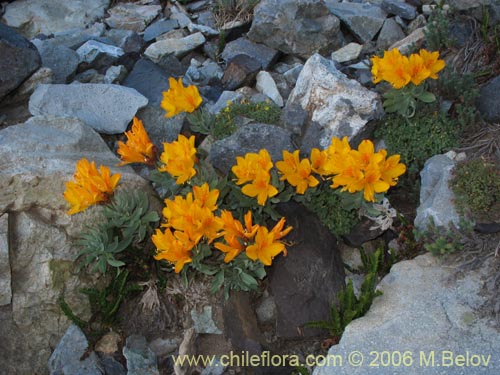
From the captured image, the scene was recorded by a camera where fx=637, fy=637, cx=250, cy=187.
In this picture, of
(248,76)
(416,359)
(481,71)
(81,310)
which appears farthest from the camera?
(248,76)

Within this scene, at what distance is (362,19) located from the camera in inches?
278

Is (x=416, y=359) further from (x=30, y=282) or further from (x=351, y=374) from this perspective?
(x=30, y=282)

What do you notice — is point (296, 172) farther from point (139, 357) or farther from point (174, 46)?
point (174, 46)

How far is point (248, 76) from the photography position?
21.3 ft

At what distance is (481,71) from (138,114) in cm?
316

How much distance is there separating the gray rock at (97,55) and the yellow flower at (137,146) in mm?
2240

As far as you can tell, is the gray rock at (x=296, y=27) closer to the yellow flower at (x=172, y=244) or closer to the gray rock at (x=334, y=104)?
the gray rock at (x=334, y=104)

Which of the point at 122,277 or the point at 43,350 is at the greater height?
the point at 122,277

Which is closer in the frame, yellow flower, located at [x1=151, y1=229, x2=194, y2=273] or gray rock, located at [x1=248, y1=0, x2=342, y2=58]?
yellow flower, located at [x1=151, y1=229, x2=194, y2=273]

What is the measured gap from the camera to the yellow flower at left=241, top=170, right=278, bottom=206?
4.41 meters

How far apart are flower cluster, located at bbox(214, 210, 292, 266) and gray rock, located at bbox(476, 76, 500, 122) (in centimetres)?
225

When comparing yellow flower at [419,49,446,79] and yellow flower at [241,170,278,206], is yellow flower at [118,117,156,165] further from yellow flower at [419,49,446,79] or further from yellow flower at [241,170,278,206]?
yellow flower at [419,49,446,79]

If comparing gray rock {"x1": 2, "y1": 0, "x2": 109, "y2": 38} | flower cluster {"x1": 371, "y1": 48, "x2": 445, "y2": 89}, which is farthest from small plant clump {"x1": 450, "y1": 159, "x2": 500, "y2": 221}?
gray rock {"x1": 2, "y1": 0, "x2": 109, "y2": 38}

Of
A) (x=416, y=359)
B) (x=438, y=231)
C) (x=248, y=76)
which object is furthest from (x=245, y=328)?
(x=248, y=76)
